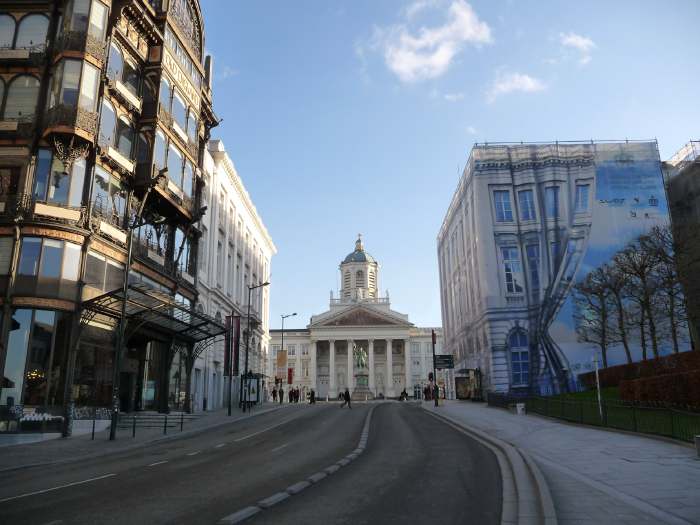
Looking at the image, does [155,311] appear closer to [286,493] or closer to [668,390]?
[286,493]

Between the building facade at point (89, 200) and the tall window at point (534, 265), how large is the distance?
1222 inches

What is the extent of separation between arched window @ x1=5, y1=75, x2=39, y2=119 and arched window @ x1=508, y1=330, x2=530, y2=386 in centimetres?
4140

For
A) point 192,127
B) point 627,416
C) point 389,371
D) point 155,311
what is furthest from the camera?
point 389,371

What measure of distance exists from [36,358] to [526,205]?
44956mm

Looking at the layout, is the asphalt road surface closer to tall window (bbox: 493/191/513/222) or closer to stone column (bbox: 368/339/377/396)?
tall window (bbox: 493/191/513/222)

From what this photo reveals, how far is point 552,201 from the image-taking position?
56.2 meters

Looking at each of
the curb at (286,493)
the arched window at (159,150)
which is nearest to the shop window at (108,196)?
the arched window at (159,150)

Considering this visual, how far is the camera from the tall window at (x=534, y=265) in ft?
176

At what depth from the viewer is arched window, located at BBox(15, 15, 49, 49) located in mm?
29031

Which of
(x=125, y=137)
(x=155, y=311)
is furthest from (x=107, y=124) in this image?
(x=155, y=311)

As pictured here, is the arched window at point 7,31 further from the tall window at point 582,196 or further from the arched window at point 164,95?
the tall window at point 582,196

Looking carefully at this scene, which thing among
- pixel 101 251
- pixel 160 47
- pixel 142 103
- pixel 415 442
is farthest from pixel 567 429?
pixel 160 47

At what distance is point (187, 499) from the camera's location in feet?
33.9

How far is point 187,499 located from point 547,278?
48.6 metres
